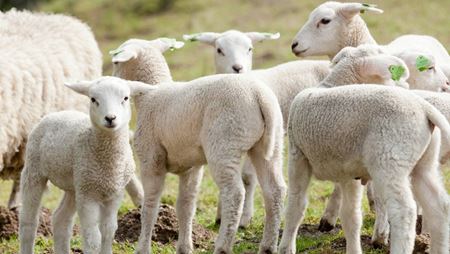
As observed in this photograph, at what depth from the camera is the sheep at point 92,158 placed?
6742mm

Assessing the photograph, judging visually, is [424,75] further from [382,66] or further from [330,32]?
[330,32]

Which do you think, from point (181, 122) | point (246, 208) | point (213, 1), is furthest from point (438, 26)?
point (181, 122)

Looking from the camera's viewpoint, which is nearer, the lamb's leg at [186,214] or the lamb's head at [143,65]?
the lamb's leg at [186,214]

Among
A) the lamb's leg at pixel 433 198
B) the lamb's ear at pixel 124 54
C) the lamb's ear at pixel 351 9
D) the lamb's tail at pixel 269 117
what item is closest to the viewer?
the lamb's leg at pixel 433 198

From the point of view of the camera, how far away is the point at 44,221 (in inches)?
371

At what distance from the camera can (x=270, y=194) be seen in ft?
23.8

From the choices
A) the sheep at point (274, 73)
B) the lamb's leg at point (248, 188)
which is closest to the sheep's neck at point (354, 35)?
the sheep at point (274, 73)

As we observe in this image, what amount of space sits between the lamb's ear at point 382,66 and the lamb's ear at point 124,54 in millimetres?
1978

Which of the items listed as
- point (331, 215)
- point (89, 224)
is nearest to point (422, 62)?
point (331, 215)

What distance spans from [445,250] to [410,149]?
0.75 metres

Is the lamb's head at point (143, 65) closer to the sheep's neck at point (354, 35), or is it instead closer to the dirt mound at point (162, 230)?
the dirt mound at point (162, 230)

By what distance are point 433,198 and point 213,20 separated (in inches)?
631

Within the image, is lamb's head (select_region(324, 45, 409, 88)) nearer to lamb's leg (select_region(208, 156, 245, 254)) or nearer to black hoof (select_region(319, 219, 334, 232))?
lamb's leg (select_region(208, 156, 245, 254))

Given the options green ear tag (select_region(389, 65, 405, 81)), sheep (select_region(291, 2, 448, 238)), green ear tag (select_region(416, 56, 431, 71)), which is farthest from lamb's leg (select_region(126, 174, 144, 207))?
green ear tag (select_region(389, 65, 405, 81))
